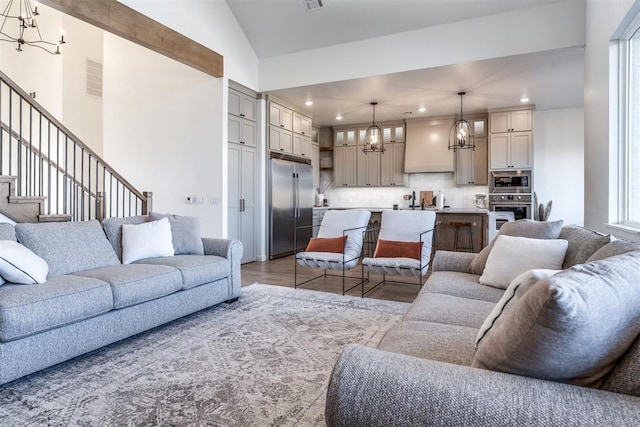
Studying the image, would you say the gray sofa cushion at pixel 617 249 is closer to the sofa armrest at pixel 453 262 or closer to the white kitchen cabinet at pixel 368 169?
the sofa armrest at pixel 453 262

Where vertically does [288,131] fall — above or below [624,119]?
above

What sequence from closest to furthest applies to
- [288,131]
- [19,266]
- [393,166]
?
[19,266], [288,131], [393,166]

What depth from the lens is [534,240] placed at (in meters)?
2.49

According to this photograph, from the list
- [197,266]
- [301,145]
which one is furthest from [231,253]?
[301,145]

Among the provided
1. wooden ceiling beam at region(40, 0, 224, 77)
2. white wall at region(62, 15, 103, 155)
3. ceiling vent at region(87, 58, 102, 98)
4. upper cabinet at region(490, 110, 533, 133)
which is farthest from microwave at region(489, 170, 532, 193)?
ceiling vent at region(87, 58, 102, 98)

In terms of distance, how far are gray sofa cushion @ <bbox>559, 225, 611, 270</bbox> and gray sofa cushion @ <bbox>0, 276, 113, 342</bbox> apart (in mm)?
2861

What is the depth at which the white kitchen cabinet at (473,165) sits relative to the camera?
741cm

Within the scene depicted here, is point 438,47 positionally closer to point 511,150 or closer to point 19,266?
point 511,150

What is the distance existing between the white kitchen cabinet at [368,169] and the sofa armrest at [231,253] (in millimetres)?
5089

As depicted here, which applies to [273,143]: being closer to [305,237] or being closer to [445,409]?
[305,237]

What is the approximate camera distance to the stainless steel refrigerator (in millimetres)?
6410

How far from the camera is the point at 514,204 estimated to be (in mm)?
7051

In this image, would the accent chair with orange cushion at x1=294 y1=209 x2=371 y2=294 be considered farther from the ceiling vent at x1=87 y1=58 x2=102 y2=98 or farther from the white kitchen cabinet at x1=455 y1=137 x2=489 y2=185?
the ceiling vent at x1=87 y1=58 x2=102 y2=98

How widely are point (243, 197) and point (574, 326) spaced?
5473 mm
